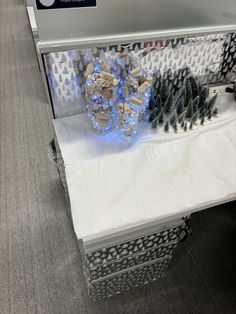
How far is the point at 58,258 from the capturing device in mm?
1327

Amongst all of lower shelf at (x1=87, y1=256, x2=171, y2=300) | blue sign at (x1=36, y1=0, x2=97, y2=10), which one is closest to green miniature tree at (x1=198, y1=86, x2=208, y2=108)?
blue sign at (x1=36, y1=0, x2=97, y2=10)

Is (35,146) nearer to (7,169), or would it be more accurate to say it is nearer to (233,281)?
(7,169)

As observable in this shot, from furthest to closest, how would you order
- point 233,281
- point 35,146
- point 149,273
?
point 35,146
point 233,281
point 149,273

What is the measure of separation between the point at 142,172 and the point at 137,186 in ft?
0.21

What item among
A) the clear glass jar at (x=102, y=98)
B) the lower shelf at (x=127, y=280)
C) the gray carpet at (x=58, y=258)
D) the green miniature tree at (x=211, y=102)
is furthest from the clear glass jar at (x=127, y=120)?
the gray carpet at (x=58, y=258)

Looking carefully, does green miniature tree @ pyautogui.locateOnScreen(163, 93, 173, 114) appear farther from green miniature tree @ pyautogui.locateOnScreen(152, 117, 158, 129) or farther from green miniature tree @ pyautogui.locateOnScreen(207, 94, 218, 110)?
green miniature tree @ pyautogui.locateOnScreen(207, 94, 218, 110)

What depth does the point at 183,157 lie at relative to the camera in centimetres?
90

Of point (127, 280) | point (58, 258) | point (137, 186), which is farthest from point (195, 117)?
point (58, 258)

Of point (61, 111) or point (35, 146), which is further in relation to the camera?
point (35, 146)

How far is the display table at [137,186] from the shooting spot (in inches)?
28.7

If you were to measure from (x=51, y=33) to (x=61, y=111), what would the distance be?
1.07ft

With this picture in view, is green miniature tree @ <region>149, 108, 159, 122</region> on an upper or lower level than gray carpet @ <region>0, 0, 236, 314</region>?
upper

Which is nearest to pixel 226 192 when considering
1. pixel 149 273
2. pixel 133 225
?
pixel 133 225

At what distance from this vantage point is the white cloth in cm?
73
